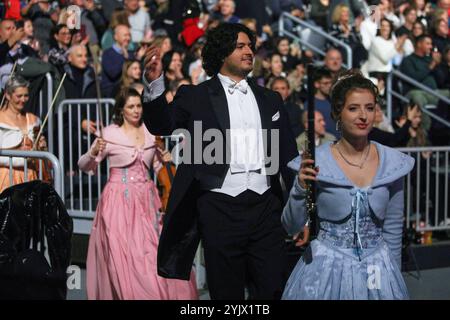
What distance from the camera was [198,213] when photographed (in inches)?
259

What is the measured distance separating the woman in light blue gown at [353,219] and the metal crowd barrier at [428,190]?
18.0ft

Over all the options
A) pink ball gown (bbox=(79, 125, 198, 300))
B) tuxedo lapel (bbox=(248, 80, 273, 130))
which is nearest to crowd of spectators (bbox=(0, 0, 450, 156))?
pink ball gown (bbox=(79, 125, 198, 300))

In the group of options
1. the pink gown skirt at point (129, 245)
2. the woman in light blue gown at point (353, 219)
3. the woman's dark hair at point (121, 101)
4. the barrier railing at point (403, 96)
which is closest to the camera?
the woman in light blue gown at point (353, 219)

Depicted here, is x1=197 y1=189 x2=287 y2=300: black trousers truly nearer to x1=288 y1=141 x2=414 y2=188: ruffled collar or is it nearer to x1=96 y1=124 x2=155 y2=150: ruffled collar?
x1=288 y1=141 x2=414 y2=188: ruffled collar

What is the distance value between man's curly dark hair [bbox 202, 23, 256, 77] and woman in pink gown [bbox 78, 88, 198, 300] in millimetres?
2267

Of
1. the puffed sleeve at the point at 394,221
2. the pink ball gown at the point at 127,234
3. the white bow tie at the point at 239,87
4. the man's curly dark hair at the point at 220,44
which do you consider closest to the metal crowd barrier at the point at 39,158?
the pink ball gown at the point at 127,234

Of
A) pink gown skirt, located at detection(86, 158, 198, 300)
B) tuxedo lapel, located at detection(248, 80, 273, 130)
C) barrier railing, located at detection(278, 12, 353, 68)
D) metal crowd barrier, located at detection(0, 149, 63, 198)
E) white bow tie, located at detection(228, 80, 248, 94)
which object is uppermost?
barrier railing, located at detection(278, 12, 353, 68)

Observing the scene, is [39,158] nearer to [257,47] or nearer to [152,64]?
[152,64]

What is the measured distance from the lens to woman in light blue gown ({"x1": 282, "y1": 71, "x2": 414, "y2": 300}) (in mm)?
5477

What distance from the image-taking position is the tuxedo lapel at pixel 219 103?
6.57m

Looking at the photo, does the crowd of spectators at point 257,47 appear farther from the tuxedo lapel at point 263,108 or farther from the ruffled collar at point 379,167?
the ruffled collar at point 379,167

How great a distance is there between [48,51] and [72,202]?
2424mm
